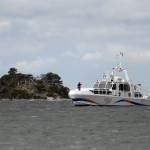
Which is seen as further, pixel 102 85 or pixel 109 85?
pixel 102 85

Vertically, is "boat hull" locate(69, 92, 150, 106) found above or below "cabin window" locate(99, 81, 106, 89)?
below

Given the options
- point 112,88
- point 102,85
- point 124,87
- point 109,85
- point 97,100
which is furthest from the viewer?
point 124,87

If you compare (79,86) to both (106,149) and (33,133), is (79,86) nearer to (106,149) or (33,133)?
(33,133)

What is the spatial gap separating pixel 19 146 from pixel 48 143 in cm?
167

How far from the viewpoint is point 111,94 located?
6425 cm

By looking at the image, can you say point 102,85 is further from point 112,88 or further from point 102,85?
point 112,88

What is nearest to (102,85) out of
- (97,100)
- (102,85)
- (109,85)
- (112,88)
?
(102,85)

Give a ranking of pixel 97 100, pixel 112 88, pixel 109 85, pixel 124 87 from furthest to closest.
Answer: pixel 124 87 < pixel 109 85 < pixel 112 88 < pixel 97 100

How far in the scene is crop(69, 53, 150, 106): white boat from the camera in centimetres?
6166

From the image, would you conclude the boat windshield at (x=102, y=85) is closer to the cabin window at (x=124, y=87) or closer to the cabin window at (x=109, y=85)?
the cabin window at (x=109, y=85)

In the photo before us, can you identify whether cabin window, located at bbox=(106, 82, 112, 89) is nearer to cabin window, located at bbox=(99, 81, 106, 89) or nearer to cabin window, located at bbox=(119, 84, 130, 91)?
cabin window, located at bbox=(99, 81, 106, 89)

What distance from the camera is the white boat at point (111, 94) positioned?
61656 mm

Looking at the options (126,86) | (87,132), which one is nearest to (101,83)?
(126,86)

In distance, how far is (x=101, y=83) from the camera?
65.8 metres
